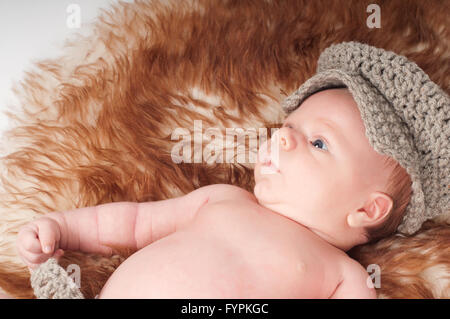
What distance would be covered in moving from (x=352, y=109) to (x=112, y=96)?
2.34ft

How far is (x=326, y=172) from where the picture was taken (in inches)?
51.8

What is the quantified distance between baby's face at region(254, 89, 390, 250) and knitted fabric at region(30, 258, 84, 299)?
492mm

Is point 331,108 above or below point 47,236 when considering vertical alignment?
above

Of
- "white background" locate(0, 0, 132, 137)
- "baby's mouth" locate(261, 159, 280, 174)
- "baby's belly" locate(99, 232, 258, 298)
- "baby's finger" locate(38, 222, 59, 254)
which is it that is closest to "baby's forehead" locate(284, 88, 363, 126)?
"baby's mouth" locate(261, 159, 280, 174)

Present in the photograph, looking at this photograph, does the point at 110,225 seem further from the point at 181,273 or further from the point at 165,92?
the point at 165,92

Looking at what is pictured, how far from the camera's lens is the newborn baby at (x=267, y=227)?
1.21 m

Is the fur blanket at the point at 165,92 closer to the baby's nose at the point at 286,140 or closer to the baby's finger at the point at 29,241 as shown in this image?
the baby's finger at the point at 29,241

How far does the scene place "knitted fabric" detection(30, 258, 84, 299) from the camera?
1199 mm

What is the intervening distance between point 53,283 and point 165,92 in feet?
2.30

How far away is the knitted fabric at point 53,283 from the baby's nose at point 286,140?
57 cm

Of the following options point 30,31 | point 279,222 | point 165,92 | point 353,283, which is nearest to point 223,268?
point 279,222
